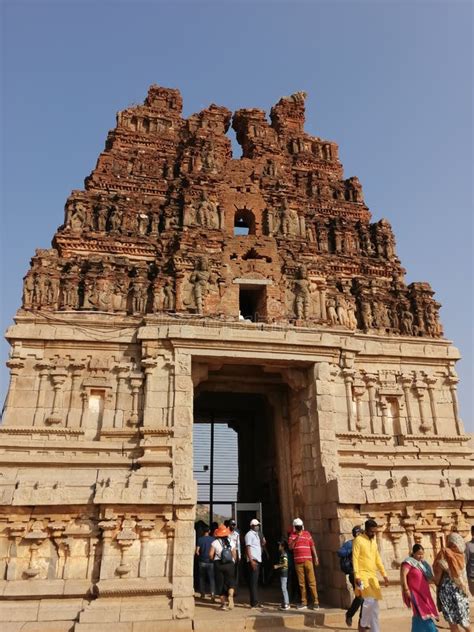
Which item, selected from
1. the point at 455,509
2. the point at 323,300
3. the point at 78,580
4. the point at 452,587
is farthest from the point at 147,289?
the point at 452,587

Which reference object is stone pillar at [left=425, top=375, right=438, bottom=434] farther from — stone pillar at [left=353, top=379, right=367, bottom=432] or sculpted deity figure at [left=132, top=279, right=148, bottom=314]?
sculpted deity figure at [left=132, top=279, right=148, bottom=314]

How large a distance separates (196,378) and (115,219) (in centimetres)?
632

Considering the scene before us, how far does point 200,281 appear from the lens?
14875 millimetres

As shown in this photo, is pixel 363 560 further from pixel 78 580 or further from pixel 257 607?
pixel 78 580

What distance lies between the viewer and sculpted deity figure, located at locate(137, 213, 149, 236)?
16.3 m

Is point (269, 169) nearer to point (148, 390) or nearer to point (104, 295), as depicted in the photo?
point (104, 295)

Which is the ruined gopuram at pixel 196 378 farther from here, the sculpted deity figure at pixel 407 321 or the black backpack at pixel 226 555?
the black backpack at pixel 226 555

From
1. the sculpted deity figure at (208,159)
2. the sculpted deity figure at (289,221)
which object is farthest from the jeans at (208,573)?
the sculpted deity figure at (208,159)

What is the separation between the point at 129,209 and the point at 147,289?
3.32 meters

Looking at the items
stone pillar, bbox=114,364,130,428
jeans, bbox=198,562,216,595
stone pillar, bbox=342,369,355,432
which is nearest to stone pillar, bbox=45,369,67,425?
stone pillar, bbox=114,364,130,428

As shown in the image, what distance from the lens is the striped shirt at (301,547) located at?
9.63 meters

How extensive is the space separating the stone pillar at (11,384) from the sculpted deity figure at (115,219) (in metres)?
5.43

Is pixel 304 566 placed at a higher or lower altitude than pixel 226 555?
lower

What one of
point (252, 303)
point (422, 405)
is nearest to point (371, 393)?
point (422, 405)
